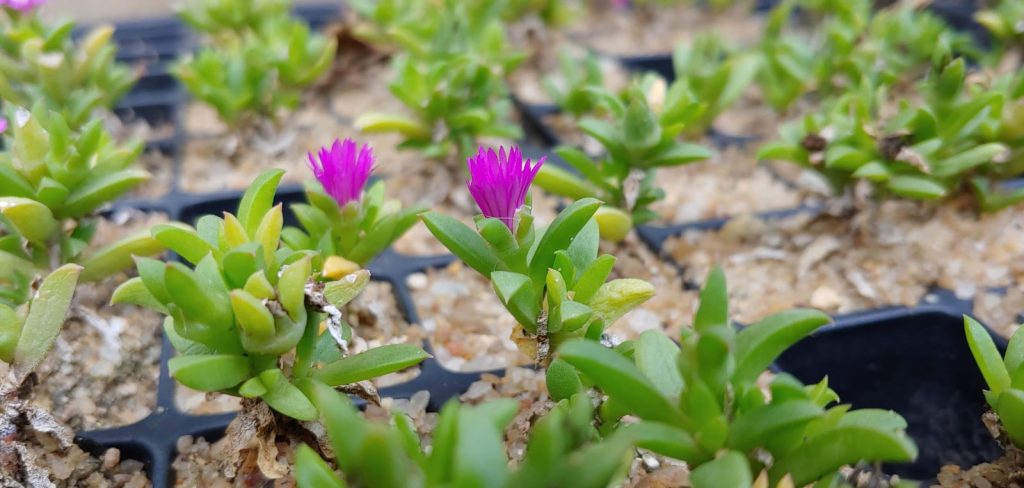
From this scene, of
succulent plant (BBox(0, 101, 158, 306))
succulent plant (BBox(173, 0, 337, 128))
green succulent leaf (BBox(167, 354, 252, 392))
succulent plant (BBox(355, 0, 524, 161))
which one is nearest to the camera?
green succulent leaf (BBox(167, 354, 252, 392))

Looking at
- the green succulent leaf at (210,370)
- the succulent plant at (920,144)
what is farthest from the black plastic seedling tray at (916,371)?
the green succulent leaf at (210,370)

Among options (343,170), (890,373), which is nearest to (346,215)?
(343,170)

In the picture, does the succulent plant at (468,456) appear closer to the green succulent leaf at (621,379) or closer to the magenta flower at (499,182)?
the green succulent leaf at (621,379)

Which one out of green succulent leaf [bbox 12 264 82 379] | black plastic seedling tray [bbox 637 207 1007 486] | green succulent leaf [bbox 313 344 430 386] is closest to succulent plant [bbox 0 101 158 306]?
green succulent leaf [bbox 12 264 82 379]

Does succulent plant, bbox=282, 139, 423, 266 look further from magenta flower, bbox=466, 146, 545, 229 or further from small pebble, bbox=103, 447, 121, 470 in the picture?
small pebble, bbox=103, 447, 121, 470

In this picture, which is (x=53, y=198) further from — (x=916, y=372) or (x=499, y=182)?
(x=916, y=372)

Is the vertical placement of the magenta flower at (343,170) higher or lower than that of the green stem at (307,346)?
higher
